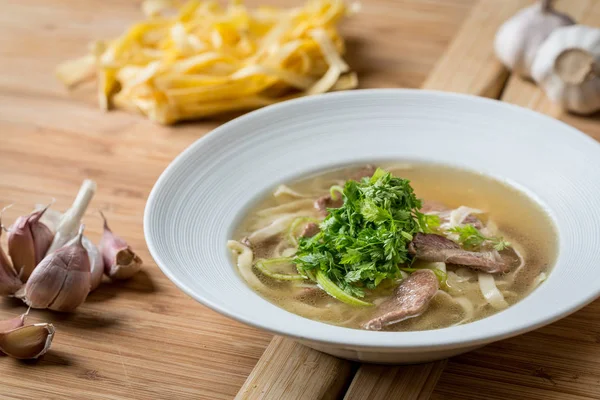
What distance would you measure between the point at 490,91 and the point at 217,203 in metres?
1.63

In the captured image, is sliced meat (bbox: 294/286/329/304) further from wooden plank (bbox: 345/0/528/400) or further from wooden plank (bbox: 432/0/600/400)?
wooden plank (bbox: 432/0/600/400)

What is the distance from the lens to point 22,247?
262 centimetres

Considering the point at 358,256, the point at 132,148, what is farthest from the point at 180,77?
the point at 358,256

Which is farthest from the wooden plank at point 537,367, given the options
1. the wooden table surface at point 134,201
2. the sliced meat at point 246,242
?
the sliced meat at point 246,242

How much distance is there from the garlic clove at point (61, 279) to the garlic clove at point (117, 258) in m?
0.18

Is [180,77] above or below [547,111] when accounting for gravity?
above

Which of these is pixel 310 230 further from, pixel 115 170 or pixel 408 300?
pixel 115 170

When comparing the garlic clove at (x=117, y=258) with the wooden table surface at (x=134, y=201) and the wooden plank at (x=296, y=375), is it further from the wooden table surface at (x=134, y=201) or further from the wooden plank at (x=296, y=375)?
the wooden plank at (x=296, y=375)

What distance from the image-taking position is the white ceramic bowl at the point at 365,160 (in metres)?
2.05

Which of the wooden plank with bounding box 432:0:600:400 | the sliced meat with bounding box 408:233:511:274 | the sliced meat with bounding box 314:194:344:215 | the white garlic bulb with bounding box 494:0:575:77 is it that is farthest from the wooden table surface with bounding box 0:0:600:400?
the sliced meat with bounding box 314:194:344:215

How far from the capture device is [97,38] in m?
4.59

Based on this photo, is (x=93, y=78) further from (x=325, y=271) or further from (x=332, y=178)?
(x=325, y=271)

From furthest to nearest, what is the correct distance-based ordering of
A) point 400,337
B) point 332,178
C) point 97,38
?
1. point 97,38
2. point 332,178
3. point 400,337

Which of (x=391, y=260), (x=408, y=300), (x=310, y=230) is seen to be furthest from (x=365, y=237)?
(x=310, y=230)
